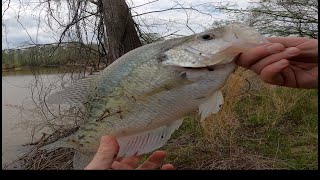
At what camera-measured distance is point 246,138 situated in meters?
6.14

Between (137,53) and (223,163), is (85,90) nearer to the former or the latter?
(137,53)

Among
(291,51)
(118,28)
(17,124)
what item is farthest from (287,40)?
(17,124)

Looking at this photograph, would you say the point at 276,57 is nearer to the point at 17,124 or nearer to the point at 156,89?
the point at 156,89

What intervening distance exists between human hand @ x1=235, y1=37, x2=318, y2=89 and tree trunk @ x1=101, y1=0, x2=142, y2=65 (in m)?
3.88

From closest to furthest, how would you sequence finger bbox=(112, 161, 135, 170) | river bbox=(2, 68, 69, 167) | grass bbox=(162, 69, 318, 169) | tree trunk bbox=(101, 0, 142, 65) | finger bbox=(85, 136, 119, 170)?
finger bbox=(85, 136, 119, 170), finger bbox=(112, 161, 135, 170), grass bbox=(162, 69, 318, 169), tree trunk bbox=(101, 0, 142, 65), river bbox=(2, 68, 69, 167)

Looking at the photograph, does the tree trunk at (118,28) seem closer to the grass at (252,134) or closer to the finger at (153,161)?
the grass at (252,134)

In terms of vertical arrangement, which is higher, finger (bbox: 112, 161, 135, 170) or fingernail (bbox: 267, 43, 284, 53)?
fingernail (bbox: 267, 43, 284, 53)

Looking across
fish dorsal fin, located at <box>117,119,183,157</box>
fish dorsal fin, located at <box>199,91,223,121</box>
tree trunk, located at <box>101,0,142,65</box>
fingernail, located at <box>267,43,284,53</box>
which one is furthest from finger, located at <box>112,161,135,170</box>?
tree trunk, located at <box>101,0,142,65</box>

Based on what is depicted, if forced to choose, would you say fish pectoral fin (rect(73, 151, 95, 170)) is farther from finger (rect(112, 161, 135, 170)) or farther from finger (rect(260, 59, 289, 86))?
finger (rect(260, 59, 289, 86))

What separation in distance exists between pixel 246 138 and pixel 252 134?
0.27 m

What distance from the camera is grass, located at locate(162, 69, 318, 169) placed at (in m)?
5.23

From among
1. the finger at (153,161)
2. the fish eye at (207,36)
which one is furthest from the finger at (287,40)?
the finger at (153,161)

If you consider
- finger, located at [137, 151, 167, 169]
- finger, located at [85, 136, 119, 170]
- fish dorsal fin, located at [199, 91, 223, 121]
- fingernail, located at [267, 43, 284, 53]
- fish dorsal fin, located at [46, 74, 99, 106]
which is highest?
fingernail, located at [267, 43, 284, 53]
